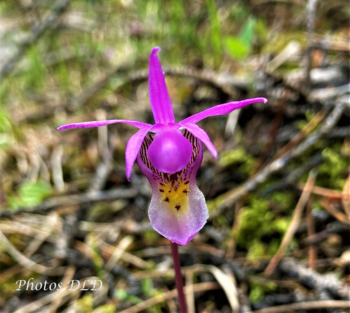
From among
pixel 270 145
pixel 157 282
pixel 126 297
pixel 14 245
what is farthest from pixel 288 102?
pixel 14 245

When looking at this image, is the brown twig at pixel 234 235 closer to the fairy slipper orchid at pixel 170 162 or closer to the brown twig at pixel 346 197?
the brown twig at pixel 346 197

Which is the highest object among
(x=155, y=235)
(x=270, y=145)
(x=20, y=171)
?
(x=20, y=171)

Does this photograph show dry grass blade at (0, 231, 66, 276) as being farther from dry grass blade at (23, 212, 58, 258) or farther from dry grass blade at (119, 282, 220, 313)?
dry grass blade at (119, 282, 220, 313)

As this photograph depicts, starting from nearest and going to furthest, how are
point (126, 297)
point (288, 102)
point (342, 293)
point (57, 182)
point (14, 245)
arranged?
point (342, 293) → point (126, 297) → point (14, 245) → point (288, 102) → point (57, 182)

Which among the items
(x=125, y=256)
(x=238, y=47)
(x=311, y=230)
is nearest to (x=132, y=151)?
(x=125, y=256)

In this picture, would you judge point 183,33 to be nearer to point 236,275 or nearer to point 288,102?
point 288,102

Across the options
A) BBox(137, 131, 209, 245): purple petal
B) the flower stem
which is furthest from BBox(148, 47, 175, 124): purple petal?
the flower stem
